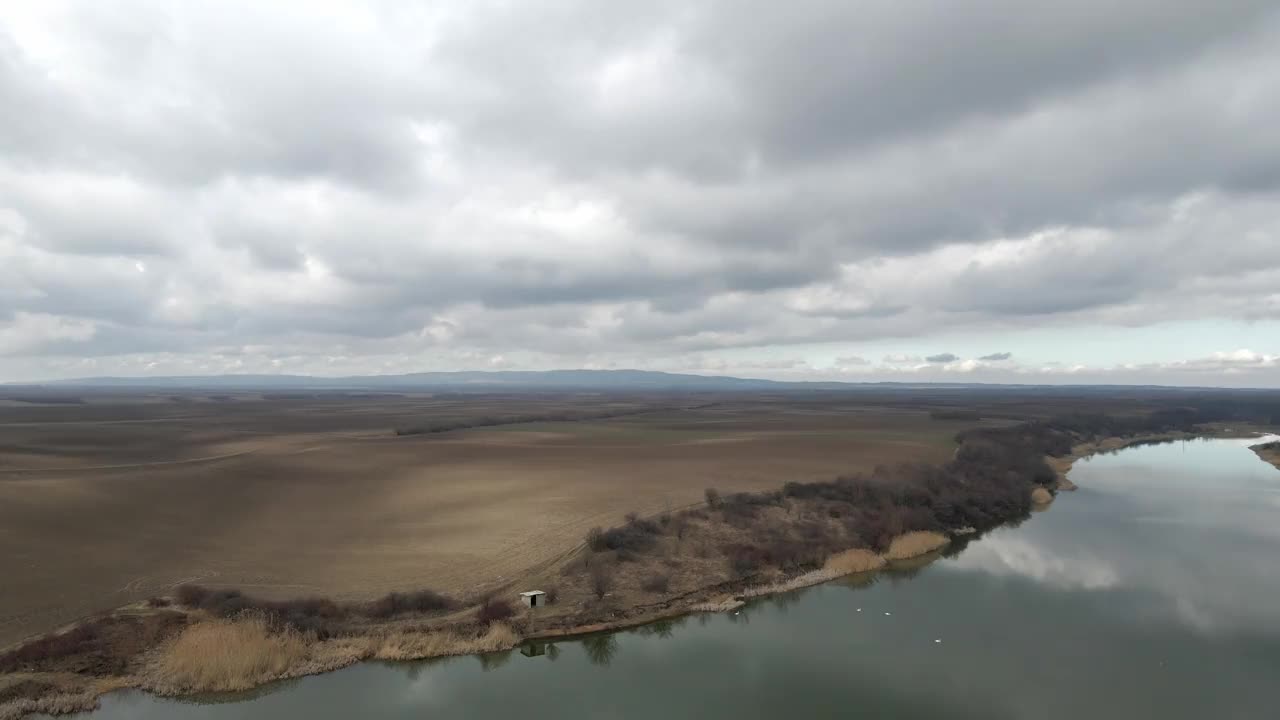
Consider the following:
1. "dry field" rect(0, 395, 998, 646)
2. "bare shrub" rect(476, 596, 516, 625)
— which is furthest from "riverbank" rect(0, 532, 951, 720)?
"dry field" rect(0, 395, 998, 646)

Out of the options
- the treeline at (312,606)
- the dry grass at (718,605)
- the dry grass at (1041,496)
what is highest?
the treeline at (312,606)

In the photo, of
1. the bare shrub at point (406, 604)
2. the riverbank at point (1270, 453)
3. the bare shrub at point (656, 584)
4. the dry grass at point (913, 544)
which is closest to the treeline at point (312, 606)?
the bare shrub at point (406, 604)

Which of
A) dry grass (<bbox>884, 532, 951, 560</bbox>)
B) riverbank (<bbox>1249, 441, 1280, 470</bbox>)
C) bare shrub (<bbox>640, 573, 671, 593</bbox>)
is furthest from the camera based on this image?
riverbank (<bbox>1249, 441, 1280, 470</bbox>)

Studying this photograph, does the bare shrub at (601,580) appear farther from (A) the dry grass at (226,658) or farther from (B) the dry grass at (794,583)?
(A) the dry grass at (226,658)

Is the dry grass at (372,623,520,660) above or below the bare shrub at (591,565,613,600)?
below

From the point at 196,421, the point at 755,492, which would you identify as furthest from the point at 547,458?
the point at 196,421

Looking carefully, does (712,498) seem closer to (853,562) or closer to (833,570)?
(833,570)

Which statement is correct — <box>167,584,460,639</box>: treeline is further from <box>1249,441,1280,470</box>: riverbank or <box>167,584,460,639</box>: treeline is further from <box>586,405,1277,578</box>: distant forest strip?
<box>1249,441,1280,470</box>: riverbank
